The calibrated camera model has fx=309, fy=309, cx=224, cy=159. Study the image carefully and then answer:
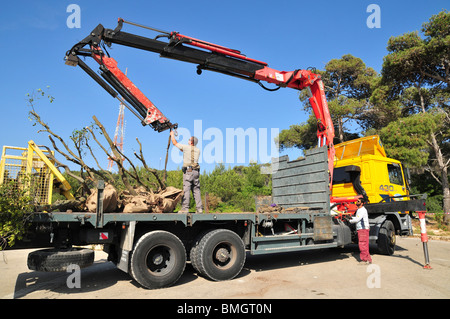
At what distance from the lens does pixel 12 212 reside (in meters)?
4.42

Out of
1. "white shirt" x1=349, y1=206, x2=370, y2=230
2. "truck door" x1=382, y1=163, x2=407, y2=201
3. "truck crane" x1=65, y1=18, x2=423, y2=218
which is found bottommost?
"white shirt" x1=349, y1=206, x2=370, y2=230

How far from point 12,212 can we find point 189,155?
10.8ft

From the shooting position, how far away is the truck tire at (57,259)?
187 inches

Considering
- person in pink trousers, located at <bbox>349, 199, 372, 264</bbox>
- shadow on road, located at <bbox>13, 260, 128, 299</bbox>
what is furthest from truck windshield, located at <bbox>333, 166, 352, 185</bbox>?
shadow on road, located at <bbox>13, 260, 128, 299</bbox>

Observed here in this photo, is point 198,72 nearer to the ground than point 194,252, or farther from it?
farther from it

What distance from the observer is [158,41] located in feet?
22.9

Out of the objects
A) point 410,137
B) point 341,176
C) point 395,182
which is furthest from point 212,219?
point 410,137

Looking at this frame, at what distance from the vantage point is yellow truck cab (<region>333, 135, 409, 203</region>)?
9.08m

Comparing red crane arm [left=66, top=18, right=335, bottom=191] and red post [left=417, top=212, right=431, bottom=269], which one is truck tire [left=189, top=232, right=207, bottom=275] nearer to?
red crane arm [left=66, top=18, right=335, bottom=191]

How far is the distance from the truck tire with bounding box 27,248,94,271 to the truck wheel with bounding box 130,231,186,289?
0.77 m

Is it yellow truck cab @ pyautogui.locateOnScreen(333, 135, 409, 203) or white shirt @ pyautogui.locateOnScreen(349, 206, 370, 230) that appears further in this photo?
yellow truck cab @ pyautogui.locateOnScreen(333, 135, 409, 203)

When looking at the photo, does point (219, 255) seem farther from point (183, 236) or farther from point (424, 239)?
point (424, 239)

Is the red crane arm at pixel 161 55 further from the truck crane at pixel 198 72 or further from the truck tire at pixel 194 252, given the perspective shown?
the truck tire at pixel 194 252

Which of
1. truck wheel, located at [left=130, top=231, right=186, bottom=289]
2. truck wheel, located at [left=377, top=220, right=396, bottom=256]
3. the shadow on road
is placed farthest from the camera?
truck wheel, located at [left=377, top=220, right=396, bottom=256]
